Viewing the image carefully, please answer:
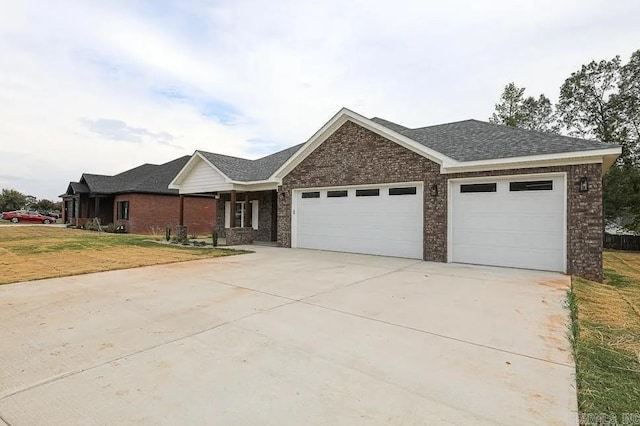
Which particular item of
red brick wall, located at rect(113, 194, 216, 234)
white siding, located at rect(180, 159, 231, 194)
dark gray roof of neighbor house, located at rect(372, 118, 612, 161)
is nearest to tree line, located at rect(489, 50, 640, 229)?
dark gray roof of neighbor house, located at rect(372, 118, 612, 161)

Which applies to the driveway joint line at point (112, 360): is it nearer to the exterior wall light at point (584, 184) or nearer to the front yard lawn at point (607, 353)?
the front yard lawn at point (607, 353)

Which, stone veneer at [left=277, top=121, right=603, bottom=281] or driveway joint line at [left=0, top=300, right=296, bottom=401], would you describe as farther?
stone veneer at [left=277, top=121, right=603, bottom=281]

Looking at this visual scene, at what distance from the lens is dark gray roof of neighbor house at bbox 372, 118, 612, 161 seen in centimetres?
931

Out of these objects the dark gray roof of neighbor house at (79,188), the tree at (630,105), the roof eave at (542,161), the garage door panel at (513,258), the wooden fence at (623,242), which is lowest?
the wooden fence at (623,242)

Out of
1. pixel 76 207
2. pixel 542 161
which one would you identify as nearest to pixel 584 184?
pixel 542 161

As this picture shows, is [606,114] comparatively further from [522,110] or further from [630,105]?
[522,110]

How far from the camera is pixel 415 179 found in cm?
1163

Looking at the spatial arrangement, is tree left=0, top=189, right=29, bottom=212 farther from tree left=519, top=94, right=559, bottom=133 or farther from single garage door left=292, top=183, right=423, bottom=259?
tree left=519, top=94, right=559, bottom=133

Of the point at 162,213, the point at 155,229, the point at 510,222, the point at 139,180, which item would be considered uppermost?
the point at 139,180

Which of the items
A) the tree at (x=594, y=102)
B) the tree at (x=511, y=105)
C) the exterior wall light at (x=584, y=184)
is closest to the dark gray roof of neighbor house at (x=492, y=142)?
the exterior wall light at (x=584, y=184)

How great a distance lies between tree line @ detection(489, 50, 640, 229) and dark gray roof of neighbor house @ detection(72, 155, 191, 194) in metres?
28.5

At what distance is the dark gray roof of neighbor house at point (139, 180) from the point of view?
84.4 feet

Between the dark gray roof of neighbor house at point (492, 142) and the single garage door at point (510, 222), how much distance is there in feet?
2.60

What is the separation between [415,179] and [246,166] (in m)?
11.0
